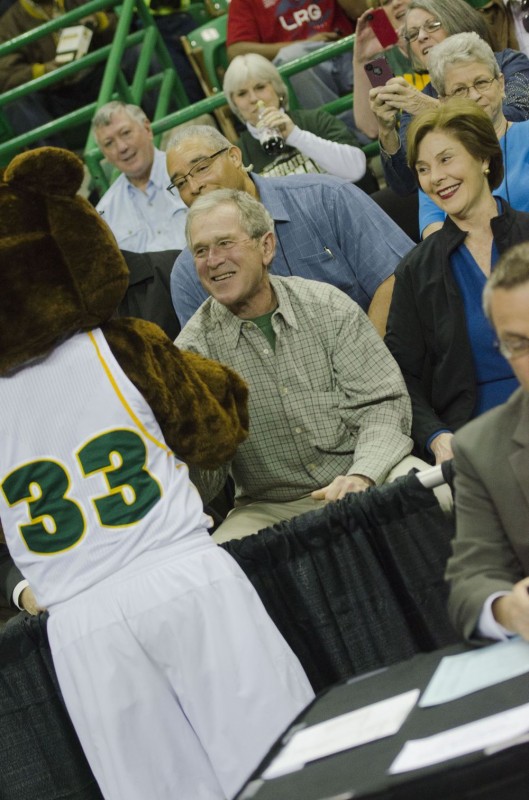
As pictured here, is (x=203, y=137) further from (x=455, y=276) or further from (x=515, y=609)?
(x=515, y=609)

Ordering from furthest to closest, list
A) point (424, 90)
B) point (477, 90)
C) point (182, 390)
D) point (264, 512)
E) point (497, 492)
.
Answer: point (424, 90) < point (477, 90) < point (264, 512) < point (182, 390) < point (497, 492)

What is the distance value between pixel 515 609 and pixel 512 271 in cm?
53

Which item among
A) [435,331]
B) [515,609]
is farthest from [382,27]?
[515,609]

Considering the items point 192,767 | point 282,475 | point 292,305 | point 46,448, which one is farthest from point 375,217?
point 192,767

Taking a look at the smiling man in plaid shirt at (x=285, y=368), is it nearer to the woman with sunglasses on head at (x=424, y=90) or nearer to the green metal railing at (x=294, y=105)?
the woman with sunglasses on head at (x=424, y=90)

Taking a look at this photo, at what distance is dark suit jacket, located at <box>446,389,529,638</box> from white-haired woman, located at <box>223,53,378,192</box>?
119 inches

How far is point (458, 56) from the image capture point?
395 centimetres

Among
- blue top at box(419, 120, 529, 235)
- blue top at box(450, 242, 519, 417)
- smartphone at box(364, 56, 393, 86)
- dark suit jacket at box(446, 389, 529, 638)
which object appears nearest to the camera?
dark suit jacket at box(446, 389, 529, 638)

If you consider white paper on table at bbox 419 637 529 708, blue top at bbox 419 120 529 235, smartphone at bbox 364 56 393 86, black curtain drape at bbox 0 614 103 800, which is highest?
smartphone at bbox 364 56 393 86

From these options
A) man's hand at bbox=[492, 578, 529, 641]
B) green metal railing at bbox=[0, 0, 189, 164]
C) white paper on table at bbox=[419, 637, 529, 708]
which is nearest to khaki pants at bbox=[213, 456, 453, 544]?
man's hand at bbox=[492, 578, 529, 641]

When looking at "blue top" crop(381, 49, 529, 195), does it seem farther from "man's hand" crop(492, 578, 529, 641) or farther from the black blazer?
"man's hand" crop(492, 578, 529, 641)

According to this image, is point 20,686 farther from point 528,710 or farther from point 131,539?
point 528,710

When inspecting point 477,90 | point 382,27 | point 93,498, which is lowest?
point 93,498

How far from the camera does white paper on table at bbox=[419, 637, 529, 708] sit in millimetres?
1517
